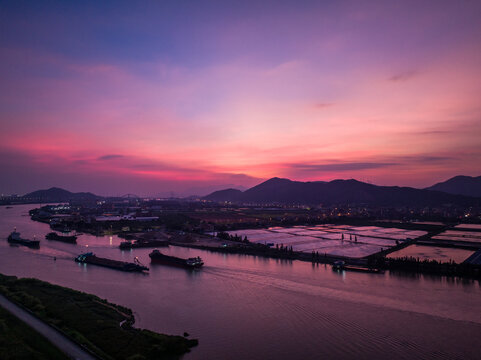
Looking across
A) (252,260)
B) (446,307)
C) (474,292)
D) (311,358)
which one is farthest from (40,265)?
(474,292)

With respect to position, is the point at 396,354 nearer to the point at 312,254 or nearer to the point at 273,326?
the point at 273,326

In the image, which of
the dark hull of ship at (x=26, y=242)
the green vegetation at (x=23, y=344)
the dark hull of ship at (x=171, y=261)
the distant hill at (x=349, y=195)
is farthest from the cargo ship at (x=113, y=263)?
the distant hill at (x=349, y=195)

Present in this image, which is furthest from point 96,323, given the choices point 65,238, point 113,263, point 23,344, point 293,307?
point 65,238

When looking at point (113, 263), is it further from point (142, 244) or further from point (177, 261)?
point (142, 244)

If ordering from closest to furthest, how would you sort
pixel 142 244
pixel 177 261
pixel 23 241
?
pixel 177 261
pixel 142 244
pixel 23 241

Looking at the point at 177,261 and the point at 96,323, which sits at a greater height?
the point at 96,323

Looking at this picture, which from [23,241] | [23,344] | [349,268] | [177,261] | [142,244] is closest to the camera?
[23,344]
